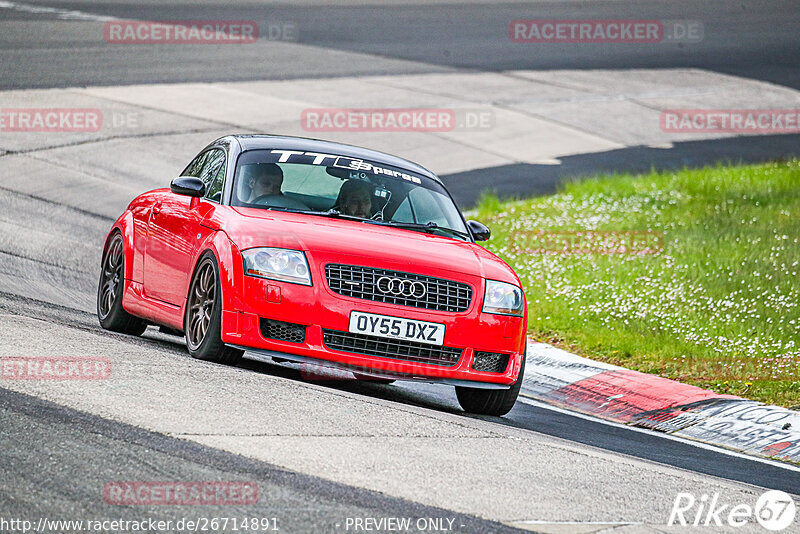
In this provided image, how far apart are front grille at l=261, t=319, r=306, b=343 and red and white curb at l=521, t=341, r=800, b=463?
287 cm

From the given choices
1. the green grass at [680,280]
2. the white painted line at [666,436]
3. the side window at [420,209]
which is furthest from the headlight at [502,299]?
the green grass at [680,280]

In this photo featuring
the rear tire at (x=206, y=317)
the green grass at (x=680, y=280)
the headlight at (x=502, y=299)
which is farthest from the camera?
the green grass at (x=680, y=280)

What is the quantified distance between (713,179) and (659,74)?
11.6m

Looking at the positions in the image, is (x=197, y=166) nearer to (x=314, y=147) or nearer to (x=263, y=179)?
(x=314, y=147)

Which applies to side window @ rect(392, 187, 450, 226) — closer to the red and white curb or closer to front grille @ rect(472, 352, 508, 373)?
front grille @ rect(472, 352, 508, 373)

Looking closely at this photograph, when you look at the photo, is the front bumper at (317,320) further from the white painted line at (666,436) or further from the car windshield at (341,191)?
the white painted line at (666,436)

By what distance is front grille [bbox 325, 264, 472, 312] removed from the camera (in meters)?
7.64

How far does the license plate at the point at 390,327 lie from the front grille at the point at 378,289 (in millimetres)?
106

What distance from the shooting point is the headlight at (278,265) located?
7.61 metres

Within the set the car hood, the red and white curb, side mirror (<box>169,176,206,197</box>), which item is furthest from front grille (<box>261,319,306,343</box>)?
the red and white curb

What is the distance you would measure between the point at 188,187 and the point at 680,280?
602 cm

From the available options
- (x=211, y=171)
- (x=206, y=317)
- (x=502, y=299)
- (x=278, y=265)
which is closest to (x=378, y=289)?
(x=278, y=265)

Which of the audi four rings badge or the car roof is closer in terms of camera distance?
the audi four rings badge

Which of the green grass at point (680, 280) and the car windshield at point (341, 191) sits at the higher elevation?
the car windshield at point (341, 191)
